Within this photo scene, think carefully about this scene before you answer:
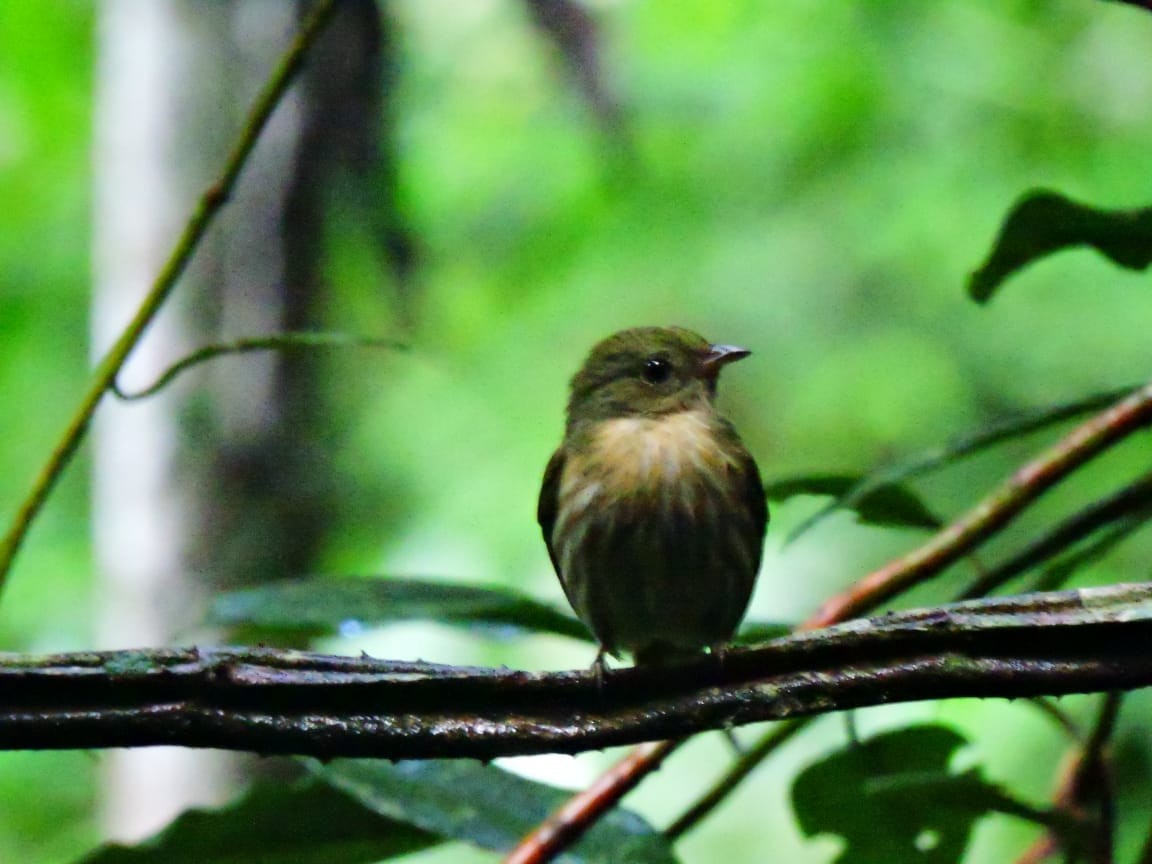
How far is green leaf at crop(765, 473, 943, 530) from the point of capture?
2.23 meters

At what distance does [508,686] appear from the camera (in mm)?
1355

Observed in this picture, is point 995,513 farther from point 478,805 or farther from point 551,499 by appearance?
point 551,499

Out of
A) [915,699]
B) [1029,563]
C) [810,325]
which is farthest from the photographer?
[810,325]

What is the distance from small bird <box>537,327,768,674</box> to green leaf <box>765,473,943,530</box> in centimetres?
50

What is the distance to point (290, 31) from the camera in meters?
4.64

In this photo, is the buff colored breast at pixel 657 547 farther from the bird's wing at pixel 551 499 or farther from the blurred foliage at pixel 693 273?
the blurred foliage at pixel 693 273

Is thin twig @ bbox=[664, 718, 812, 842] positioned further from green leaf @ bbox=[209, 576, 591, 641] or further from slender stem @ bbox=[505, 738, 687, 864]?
green leaf @ bbox=[209, 576, 591, 641]

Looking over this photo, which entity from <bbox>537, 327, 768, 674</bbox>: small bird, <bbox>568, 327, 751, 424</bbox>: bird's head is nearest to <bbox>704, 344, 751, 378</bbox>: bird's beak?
<bbox>568, 327, 751, 424</bbox>: bird's head

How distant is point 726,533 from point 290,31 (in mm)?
2564

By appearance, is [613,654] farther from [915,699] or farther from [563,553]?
[915,699]

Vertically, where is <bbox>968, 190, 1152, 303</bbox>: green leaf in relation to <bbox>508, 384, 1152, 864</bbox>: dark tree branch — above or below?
above

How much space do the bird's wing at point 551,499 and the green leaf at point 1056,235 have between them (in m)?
1.08

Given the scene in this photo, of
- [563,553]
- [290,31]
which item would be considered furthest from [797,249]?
[563,553]

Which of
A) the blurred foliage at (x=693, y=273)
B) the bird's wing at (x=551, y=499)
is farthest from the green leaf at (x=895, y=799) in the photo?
the blurred foliage at (x=693, y=273)
